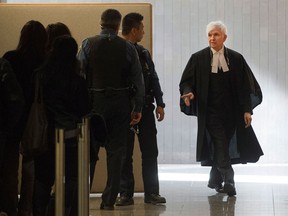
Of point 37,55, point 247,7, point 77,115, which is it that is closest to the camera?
point 77,115

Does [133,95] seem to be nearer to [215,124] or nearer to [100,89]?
[100,89]

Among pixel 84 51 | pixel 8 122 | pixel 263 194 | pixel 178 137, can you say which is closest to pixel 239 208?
pixel 263 194

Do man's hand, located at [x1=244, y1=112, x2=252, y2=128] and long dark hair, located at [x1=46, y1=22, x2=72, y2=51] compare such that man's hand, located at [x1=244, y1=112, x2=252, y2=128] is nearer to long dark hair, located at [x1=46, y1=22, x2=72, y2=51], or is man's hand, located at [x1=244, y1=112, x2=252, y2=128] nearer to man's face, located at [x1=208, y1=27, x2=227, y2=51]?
man's face, located at [x1=208, y1=27, x2=227, y2=51]

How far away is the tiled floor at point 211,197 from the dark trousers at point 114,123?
1.19 ft

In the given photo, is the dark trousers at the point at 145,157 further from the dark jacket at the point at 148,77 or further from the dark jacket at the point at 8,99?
the dark jacket at the point at 8,99

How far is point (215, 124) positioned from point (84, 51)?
6.55 ft

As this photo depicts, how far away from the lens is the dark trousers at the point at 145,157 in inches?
365

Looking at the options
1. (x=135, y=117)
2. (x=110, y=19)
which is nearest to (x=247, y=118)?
(x=135, y=117)

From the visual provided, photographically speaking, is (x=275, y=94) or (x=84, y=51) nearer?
(x=84, y=51)

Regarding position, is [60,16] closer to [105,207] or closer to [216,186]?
[105,207]

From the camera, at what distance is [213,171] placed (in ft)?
34.4

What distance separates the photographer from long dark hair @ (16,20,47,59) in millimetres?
7730

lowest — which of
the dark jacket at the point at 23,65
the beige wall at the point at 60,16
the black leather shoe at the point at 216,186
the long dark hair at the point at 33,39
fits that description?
the black leather shoe at the point at 216,186

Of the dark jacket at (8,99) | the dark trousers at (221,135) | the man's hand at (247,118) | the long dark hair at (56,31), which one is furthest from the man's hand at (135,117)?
the dark jacket at (8,99)
